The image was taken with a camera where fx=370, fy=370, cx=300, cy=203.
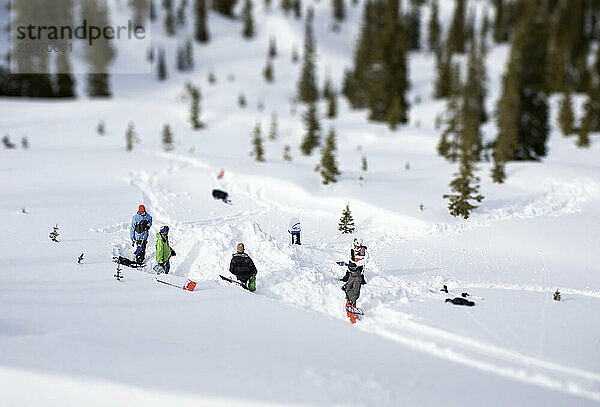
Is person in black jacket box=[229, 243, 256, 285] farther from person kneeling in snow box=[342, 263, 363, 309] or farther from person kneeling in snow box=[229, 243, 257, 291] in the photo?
person kneeling in snow box=[342, 263, 363, 309]

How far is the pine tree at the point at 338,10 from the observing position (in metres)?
64.8

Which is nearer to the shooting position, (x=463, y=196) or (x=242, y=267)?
(x=242, y=267)

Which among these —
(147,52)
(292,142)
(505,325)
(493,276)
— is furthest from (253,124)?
(147,52)

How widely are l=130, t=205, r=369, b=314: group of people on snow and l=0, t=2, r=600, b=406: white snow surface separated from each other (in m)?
0.31

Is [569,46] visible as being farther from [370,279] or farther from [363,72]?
[370,279]

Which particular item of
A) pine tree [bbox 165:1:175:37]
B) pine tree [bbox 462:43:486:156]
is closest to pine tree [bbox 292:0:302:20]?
pine tree [bbox 165:1:175:37]

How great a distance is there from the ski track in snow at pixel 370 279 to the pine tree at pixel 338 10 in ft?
204

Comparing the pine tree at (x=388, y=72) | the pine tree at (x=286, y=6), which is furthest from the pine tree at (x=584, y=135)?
the pine tree at (x=286, y=6)

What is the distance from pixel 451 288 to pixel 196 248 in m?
5.56

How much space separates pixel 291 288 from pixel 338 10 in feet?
224

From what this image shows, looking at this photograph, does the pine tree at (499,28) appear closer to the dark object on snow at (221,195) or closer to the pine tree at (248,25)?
the pine tree at (248,25)

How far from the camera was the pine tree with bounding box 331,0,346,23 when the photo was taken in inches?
2549

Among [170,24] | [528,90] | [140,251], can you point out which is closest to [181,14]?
[170,24]

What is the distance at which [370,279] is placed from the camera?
24.9 feet
